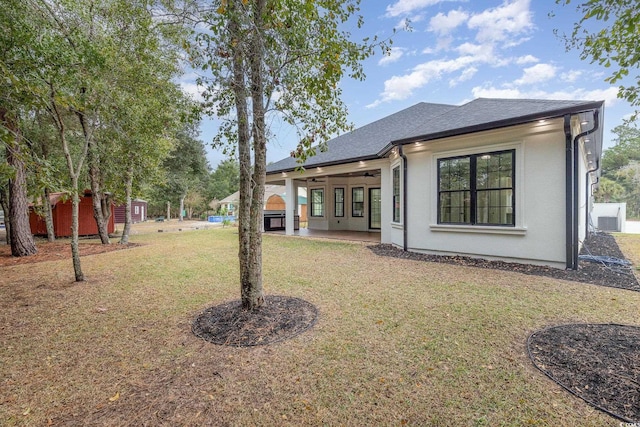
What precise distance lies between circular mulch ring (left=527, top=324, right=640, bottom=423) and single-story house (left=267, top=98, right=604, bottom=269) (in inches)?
130

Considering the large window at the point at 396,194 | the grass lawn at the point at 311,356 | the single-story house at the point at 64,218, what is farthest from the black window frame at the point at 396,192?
the single-story house at the point at 64,218

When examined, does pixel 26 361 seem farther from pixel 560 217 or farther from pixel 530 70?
pixel 530 70

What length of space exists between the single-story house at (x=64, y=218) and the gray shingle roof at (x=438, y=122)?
954 centimetres

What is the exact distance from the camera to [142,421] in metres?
2.00

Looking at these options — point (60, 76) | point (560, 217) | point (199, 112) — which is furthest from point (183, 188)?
point (560, 217)

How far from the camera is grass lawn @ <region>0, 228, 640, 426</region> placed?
81.3 inches

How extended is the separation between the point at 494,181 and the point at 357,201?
879 centimetres

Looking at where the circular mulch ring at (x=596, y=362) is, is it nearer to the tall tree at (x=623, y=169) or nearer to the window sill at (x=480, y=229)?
the window sill at (x=480, y=229)

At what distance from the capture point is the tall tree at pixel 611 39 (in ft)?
8.24

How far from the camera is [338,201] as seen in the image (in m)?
15.8

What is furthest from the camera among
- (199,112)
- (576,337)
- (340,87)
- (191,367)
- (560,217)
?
(560,217)

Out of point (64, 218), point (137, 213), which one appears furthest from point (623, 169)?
point (137, 213)

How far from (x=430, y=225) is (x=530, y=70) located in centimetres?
565

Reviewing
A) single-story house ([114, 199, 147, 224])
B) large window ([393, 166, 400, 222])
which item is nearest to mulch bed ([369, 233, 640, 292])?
large window ([393, 166, 400, 222])
